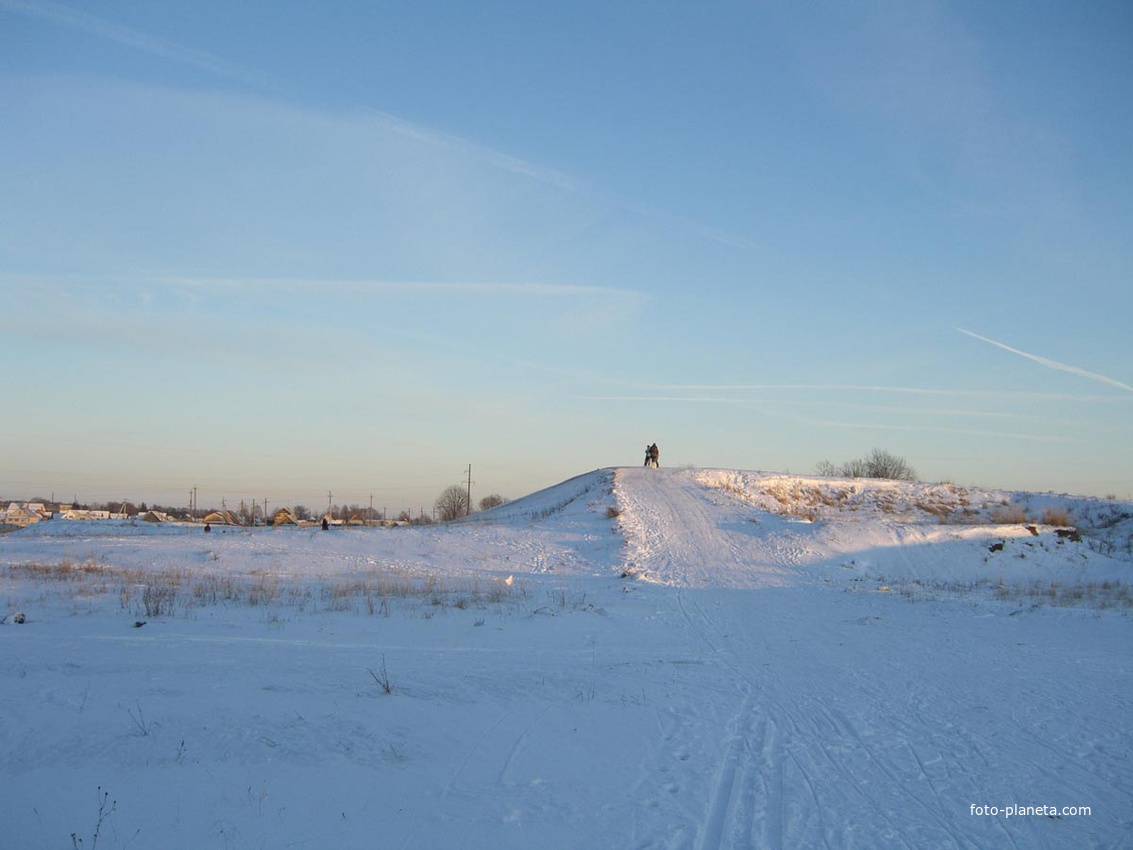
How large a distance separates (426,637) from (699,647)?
15.8 feet

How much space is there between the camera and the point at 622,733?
777 cm

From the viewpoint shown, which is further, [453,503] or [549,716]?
[453,503]

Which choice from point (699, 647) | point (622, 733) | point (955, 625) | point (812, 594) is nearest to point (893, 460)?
point (812, 594)

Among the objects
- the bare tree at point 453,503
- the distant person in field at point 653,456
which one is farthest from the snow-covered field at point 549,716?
the bare tree at point 453,503

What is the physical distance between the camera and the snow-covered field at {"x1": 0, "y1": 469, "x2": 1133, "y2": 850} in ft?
18.0

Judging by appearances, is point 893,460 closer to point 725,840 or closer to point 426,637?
point 426,637

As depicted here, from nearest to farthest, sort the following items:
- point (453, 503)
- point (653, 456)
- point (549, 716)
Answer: point (549, 716)
point (653, 456)
point (453, 503)

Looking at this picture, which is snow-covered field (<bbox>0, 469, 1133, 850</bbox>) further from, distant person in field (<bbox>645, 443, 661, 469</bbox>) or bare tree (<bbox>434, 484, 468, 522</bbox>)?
bare tree (<bbox>434, 484, 468, 522</bbox>)

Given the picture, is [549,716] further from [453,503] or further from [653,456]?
[453,503]

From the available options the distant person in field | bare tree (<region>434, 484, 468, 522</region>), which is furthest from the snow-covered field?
bare tree (<region>434, 484, 468, 522</region>)

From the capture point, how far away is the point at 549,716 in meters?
8.31

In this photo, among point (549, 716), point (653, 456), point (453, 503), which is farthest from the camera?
point (453, 503)

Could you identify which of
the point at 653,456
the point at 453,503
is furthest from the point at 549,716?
the point at 453,503

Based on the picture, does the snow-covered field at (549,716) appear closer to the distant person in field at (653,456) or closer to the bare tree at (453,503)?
the distant person in field at (653,456)
